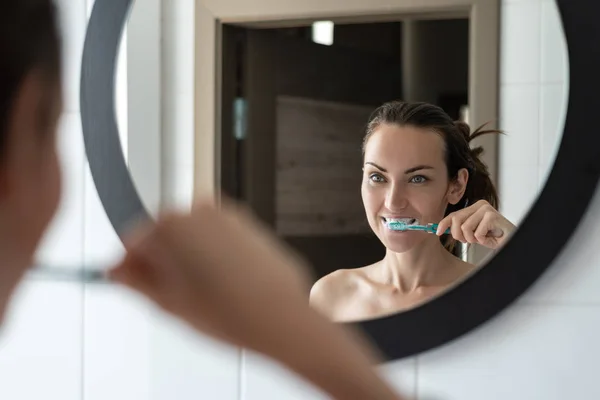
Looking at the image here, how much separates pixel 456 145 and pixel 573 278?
16 cm

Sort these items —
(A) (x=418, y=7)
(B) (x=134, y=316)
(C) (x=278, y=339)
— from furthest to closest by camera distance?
(B) (x=134, y=316)
(A) (x=418, y=7)
(C) (x=278, y=339)

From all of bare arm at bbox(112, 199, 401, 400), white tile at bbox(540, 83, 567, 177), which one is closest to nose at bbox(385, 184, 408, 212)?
white tile at bbox(540, 83, 567, 177)

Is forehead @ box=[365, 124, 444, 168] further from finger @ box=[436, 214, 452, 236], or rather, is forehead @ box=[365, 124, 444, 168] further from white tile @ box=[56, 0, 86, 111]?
white tile @ box=[56, 0, 86, 111]

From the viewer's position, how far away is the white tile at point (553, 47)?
692 mm

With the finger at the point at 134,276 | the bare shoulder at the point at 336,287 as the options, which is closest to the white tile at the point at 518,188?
the bare shoulder at the point at 336,287

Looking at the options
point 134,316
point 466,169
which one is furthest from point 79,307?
point 466,169

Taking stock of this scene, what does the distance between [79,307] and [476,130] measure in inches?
18.0

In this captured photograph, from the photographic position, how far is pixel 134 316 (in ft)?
2.68

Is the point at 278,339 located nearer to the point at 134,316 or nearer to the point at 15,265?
the point at 15,265

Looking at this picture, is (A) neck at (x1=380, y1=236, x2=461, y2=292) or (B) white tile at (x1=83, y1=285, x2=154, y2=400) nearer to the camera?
(A) neck at (x1=380, y1=236, x2=461, y2=292)

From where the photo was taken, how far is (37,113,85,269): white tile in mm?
820

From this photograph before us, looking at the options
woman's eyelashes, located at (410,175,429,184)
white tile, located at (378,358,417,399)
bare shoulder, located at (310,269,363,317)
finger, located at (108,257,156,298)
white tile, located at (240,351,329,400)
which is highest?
woman's eyelashes, located at (410,175,429,184)

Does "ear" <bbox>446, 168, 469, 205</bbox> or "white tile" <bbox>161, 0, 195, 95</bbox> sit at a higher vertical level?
"white tile" <bbox>161, 0, 195, 95</bbox>

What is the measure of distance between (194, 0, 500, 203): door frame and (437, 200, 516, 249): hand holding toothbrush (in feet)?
0.10
